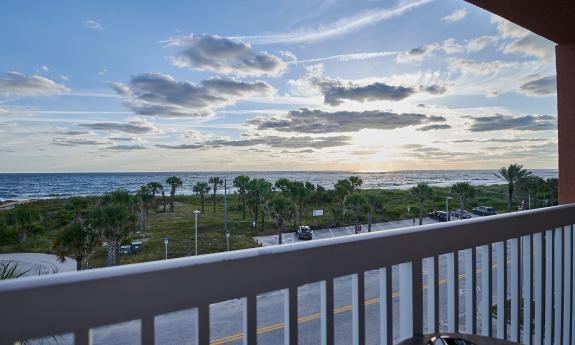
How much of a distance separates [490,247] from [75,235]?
10970 millimetres

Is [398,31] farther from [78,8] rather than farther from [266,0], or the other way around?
[78,8]

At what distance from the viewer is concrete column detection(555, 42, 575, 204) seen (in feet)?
6.48

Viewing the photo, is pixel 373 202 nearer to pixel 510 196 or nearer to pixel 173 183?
pixel 510 196

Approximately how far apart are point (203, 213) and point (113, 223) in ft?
23.0

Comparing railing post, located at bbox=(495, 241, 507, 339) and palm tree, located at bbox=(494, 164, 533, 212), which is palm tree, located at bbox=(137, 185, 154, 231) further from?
railing post, located at bbox=(495, 241, 507, 339)

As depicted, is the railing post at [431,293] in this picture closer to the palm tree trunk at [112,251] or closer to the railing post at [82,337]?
the railing post at [82,337]

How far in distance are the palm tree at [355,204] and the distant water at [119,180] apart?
4.50 ft

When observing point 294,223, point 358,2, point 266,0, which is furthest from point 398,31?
point 294,223

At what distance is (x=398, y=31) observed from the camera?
3984 millimetres

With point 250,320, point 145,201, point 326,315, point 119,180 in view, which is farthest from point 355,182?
point 250,320

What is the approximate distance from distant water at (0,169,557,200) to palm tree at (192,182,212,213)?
826mm

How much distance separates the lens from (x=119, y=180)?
43.6 feet

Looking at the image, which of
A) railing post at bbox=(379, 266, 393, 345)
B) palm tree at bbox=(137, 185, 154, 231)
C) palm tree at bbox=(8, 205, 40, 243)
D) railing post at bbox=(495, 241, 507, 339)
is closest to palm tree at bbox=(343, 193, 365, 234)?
palm tree at bbox=(137, 185, 154, 231)

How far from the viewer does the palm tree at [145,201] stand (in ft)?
45.6
